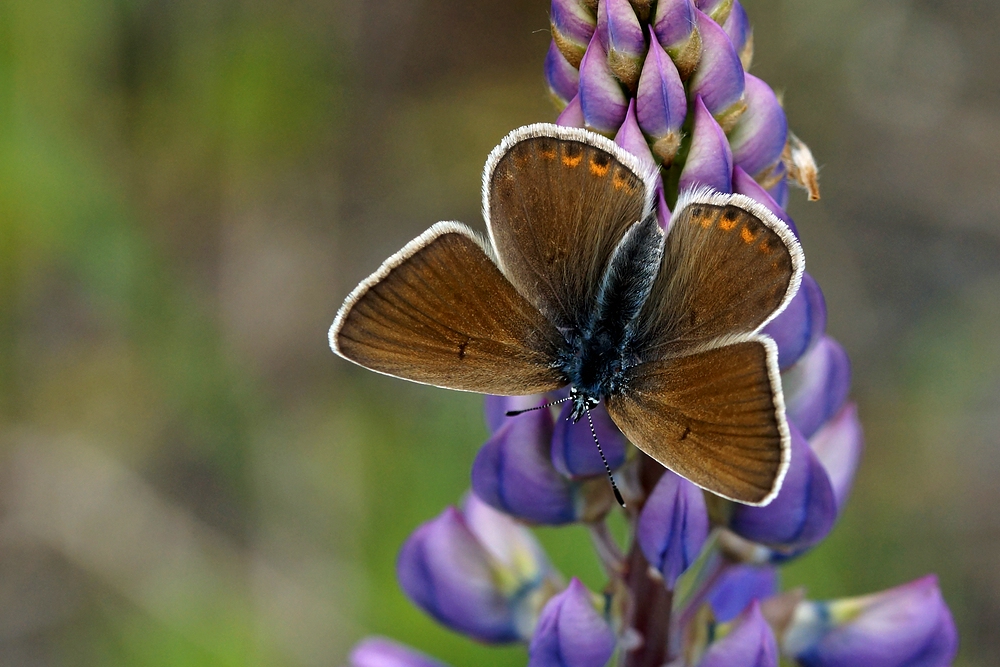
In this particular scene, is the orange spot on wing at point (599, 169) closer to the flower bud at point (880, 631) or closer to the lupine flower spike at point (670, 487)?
the lupine flower spike at point (670, 487)


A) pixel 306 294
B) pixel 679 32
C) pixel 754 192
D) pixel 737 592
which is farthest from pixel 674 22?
pixel 306 294

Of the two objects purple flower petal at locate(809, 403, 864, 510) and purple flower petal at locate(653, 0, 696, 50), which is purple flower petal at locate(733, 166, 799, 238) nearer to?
purple flower petal at locate(653, 0, 696, 50)

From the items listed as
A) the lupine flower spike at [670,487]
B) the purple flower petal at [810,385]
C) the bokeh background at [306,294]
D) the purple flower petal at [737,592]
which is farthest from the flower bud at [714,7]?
the bokeh background at [306,294]

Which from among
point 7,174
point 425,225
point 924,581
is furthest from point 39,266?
point 924,581

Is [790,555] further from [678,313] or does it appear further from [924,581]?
[678,313]

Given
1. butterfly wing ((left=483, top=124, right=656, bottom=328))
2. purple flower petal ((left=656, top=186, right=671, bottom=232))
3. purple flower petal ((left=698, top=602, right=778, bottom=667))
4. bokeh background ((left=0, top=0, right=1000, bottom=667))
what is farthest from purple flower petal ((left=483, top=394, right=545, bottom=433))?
bokeh background ((left=0, top=0, right=1000, bottom=667))

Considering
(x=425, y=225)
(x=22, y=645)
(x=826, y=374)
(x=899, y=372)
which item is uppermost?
(x=826, y=374)
